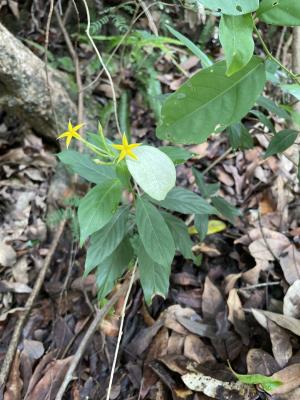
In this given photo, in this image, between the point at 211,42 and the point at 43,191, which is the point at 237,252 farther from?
the point at 211,42

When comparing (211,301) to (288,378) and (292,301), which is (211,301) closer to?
(292,301)

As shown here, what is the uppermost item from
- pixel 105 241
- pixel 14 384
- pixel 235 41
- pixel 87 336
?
pixel 235 41

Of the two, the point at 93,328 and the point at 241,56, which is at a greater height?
the point at 241,56

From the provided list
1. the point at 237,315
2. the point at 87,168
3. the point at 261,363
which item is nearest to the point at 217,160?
the point at 237,315

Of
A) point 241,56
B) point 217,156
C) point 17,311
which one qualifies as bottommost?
point 17,311

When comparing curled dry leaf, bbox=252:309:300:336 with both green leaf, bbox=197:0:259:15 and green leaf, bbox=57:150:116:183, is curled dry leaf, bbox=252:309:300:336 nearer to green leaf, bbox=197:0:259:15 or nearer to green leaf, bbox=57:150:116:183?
green leaf, bbox=57:150:116:183

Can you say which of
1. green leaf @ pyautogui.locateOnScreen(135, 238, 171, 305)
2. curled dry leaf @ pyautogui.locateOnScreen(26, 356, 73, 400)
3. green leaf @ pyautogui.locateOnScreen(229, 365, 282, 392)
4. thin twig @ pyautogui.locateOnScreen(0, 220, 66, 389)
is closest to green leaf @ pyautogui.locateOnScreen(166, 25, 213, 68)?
green leaf @ pyautogui.locateOnScreen(135, 238, 171, 305)

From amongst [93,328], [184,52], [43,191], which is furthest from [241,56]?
[184,52]

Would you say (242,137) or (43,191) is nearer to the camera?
(242,137)
